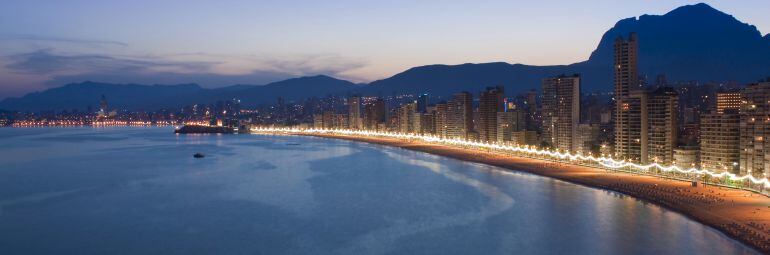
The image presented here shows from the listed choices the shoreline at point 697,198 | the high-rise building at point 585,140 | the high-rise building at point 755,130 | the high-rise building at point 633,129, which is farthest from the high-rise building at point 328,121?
the high-rise building at point 755,130

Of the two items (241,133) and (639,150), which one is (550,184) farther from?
(241,133)

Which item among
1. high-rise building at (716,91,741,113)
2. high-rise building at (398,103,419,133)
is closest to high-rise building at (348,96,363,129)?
high-rise building at (398,103,419,133)

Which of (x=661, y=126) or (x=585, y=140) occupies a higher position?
(x=661, y=126)

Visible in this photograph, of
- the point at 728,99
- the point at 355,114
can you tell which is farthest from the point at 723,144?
the point at 355,114

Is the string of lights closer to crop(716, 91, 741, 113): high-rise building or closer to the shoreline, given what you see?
the shoreline

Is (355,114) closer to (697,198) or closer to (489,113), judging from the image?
(489,113)

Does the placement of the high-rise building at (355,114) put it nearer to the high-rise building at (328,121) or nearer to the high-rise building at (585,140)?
the high-rise building at (328,121)
